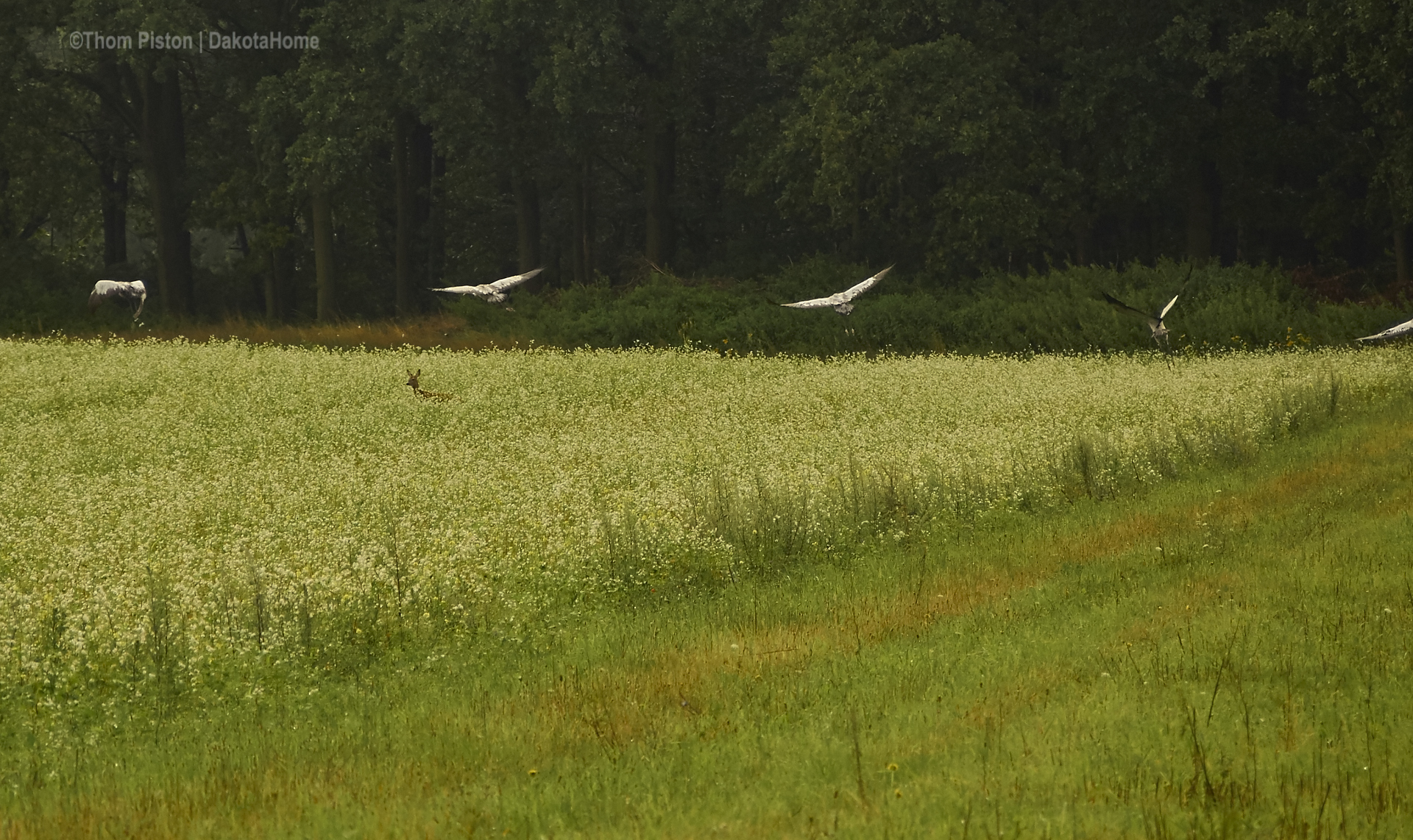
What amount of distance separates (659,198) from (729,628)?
34.8 m

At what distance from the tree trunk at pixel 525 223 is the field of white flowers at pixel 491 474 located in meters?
17.4

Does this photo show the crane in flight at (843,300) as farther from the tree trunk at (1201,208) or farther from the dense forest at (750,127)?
the tree trunk at (1201,208)

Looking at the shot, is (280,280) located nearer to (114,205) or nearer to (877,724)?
(114,205)

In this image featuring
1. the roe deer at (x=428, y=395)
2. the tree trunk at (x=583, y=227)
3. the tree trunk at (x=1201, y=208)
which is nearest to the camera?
the roe deer at (x=428, y=395)

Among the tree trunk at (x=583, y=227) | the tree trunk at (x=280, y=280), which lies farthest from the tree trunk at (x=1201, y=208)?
the tree trunk at (x=280, y=280)

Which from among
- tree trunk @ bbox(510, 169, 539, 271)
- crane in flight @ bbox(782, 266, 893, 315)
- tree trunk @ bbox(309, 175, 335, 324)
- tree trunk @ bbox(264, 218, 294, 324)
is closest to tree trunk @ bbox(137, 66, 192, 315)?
tree trunk @ bbox(264, 218, 294, 324)

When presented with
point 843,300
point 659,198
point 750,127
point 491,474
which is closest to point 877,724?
point 491,474

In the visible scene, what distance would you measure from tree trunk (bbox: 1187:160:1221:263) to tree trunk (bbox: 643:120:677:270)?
48.4 feet

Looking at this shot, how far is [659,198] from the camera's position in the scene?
139 ft

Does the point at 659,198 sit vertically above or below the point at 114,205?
below

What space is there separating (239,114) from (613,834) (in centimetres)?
4492

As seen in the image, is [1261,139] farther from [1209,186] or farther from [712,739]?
[712,739]

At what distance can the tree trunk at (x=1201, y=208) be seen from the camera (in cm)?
3719

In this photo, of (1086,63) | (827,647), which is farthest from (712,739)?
(1086,63)
